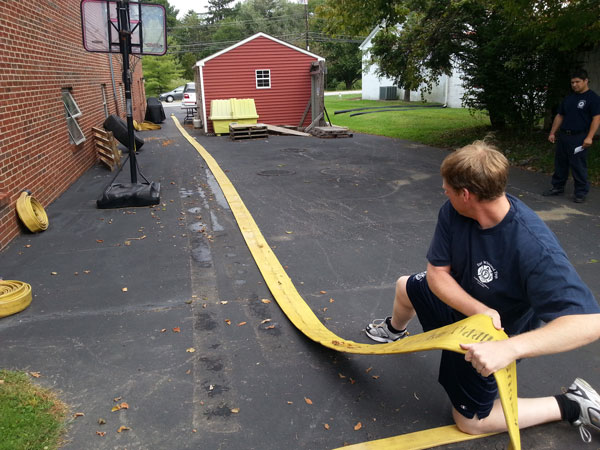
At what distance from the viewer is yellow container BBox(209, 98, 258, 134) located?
1812 cm

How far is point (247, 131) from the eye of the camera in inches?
659

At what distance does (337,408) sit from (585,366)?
5.60ft

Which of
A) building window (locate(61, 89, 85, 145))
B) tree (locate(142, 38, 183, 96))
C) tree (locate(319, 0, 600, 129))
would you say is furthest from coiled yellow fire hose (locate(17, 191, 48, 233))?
tree (locate(142, 38, 183, 96))

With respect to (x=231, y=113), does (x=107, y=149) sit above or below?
below

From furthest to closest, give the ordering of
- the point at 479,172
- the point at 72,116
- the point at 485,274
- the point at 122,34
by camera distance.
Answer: the point at 72,116 < the point at 122,34 < the point at 485,274 < the point at 479,172

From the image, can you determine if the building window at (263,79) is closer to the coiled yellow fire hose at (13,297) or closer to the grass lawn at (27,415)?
the coiled yellow fire hose at (13,297)

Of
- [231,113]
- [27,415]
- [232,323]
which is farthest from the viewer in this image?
[231,113]

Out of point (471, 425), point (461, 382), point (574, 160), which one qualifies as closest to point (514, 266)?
point (461, 382)

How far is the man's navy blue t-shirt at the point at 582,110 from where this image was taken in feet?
22.3

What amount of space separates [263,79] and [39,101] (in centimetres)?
1358

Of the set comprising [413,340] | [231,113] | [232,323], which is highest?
[231,113]

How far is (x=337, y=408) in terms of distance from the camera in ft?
8.89

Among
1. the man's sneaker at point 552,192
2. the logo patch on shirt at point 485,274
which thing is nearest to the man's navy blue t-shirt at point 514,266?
the logo patch on shirt at point 485,274

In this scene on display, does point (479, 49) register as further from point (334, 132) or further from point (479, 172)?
point (479, 172)
